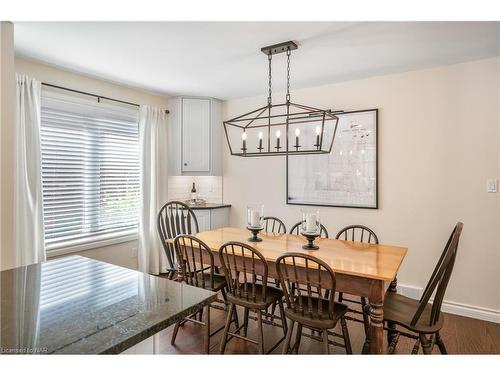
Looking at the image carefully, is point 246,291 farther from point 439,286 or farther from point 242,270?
point 439,286

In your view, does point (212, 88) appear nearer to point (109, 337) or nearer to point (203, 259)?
point (203, 259)

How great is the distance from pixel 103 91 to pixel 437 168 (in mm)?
3622

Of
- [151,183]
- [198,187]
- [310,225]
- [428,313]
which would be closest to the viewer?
[428,313]

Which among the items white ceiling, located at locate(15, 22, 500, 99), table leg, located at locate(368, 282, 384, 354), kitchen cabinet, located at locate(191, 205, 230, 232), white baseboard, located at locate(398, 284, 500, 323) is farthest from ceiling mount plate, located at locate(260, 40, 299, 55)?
white baseboard, located at locate(398, 284, 500, 323)

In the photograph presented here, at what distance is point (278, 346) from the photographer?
2.42 m

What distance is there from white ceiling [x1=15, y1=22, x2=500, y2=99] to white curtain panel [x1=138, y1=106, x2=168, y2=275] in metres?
0.68

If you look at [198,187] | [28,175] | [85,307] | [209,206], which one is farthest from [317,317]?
[198,187]

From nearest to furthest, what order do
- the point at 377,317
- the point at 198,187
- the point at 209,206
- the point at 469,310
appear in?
the point at 377,317
the point at 469,310
the point at 209,206
the point at 198,187

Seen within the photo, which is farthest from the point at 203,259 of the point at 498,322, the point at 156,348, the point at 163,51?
the point at 498,322

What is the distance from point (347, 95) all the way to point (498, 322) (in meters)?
2.61

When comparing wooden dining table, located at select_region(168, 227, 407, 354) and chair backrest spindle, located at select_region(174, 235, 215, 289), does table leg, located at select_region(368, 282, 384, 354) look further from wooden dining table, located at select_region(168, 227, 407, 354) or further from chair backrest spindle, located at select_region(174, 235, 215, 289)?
chair backrest spindle, located at select_region(174, 235, 215, 289)

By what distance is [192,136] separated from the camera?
431 cm

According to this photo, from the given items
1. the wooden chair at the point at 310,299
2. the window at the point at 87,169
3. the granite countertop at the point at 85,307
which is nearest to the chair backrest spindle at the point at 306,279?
the wooden chair at the point at 310,299

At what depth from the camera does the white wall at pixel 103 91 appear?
297cm
